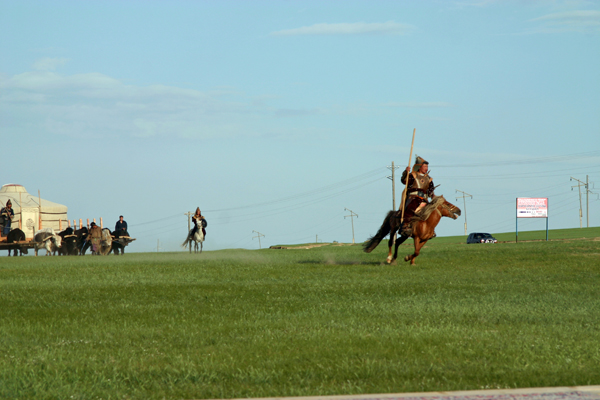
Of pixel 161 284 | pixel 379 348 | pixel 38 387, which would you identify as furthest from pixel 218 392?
pixel 161 284

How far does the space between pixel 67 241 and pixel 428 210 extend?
92.9ft

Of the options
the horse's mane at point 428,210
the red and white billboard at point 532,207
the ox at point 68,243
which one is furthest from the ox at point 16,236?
the red and white billboard at point 532,207

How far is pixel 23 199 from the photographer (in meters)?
50.0

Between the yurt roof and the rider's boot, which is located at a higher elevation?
the yurt roof

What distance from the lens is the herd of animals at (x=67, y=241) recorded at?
40.1 m

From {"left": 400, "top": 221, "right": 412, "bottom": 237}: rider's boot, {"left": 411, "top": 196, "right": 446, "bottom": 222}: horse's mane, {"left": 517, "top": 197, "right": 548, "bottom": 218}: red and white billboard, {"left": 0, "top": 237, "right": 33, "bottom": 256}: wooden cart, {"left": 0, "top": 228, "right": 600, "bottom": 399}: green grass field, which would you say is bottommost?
{"left": 0, "top": 228, "right": 600, "bottom": 399}: green grass field

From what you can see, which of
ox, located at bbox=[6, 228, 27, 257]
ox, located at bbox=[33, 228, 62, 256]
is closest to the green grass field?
ox, located at bbox=[6, 228, 27, 257]

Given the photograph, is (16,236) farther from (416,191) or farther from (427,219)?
(427,219)

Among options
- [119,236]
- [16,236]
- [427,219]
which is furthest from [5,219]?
[427,219]

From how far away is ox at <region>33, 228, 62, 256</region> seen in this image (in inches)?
1609

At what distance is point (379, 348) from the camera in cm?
746

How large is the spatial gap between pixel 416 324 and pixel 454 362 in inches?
102

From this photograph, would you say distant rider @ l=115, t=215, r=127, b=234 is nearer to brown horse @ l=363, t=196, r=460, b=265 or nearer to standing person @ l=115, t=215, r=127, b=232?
standing person @ l=115, t=215, r=127, b=232

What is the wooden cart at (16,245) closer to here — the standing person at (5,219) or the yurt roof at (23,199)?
the standing person at (5,219)
